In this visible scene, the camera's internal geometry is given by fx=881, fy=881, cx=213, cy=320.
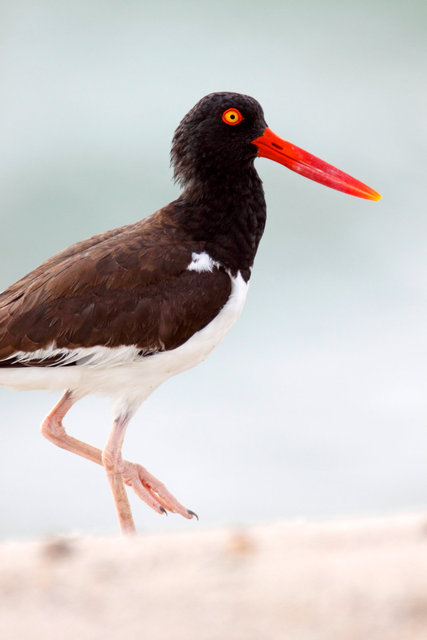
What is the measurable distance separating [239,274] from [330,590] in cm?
267

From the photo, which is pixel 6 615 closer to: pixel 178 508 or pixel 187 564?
pixel 187 564

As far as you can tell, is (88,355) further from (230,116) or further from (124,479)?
(230,116)

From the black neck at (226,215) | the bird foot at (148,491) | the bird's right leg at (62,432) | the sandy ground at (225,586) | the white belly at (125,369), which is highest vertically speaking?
the black neck at (226,215)

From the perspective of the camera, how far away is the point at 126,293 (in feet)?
14.4

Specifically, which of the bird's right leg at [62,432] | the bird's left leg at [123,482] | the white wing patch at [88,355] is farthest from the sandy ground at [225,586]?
the bird's right leg at [62,432]

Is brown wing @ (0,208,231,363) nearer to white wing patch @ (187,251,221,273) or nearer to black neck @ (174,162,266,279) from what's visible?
white wing patch @ (187,251,221,273)

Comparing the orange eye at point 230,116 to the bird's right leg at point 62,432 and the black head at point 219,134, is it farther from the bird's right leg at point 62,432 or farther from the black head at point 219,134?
the bird's right leg at point 62,432

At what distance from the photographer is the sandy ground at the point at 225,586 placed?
2.06 meters

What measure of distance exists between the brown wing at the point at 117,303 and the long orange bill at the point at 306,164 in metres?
0.89

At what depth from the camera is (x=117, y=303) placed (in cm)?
439

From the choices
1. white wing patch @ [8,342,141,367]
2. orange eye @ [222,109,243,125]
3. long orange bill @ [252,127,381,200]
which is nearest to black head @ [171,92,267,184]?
orange eye @ [222,109,243,125]

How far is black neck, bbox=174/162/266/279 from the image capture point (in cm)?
465

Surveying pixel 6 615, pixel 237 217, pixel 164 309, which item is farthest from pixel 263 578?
pixel 237 217

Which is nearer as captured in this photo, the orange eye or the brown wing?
the brown wing
